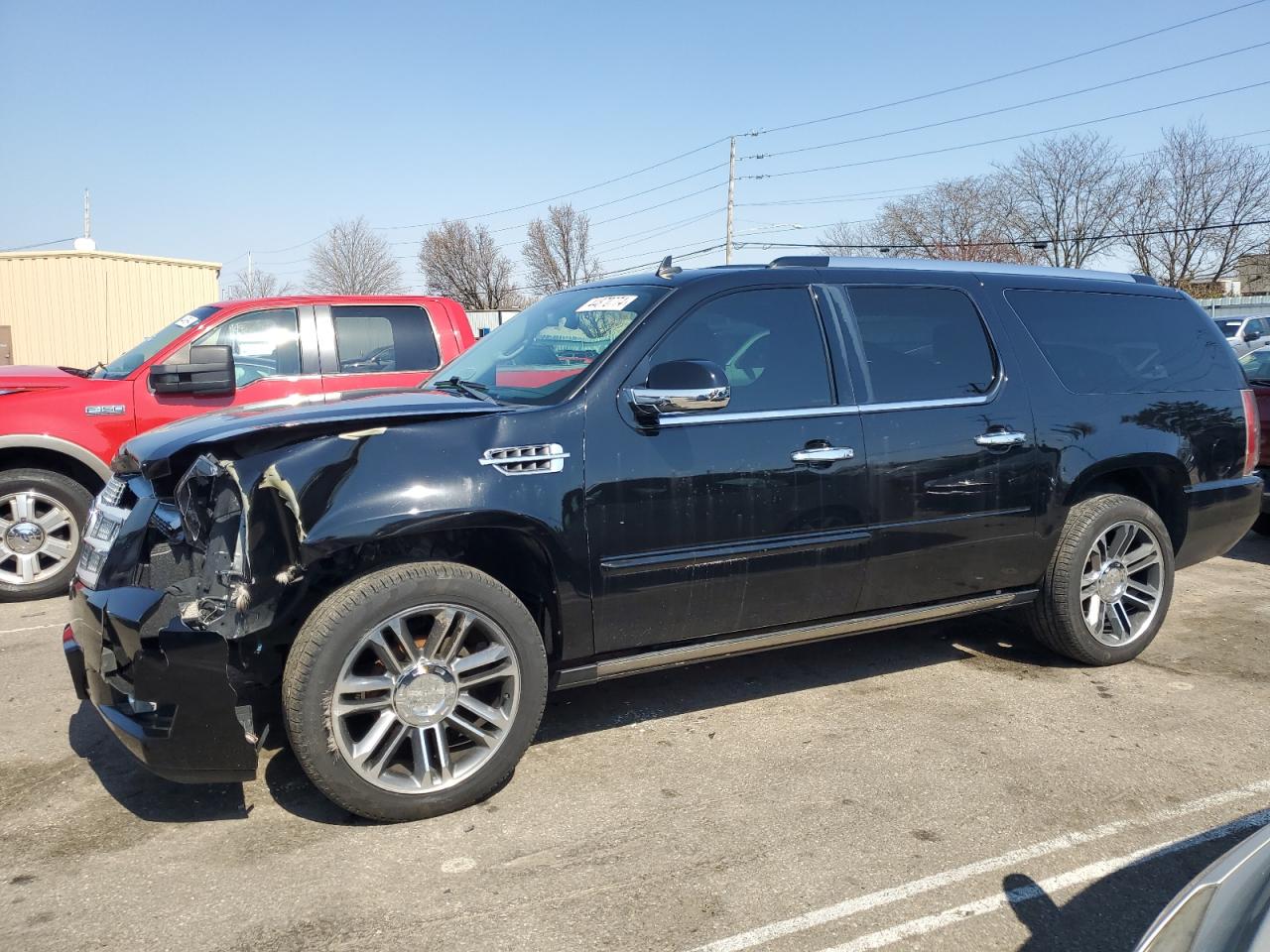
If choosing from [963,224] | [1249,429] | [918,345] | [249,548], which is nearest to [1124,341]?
[1249,429]

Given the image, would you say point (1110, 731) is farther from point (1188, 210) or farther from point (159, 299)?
point (1188, 210)

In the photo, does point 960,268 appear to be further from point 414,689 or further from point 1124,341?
point 414,689

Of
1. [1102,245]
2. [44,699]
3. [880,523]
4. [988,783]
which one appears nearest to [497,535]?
[880,523]

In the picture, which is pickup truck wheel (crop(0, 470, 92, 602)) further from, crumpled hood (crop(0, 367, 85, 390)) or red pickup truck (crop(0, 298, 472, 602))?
crumpled hood (crop(0, 367, 85, 390))

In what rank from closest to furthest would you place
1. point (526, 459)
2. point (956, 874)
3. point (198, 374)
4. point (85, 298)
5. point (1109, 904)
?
point (1109, 904)
point (956, 874)
point (526, 459)
point (198, 374)
point (85, 298)

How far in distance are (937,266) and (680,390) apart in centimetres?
171

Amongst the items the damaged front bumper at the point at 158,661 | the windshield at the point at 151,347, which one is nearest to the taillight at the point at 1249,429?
the damaged front bumper at the point at 158,661

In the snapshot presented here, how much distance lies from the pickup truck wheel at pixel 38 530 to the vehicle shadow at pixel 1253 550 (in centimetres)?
804

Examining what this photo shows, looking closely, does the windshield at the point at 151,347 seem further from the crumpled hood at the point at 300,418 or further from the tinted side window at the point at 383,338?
the crumpled hood at the point at 300,418

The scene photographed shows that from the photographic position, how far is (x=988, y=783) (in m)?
3.61

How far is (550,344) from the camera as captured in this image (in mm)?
4258

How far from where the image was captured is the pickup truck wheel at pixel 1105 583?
469 cm

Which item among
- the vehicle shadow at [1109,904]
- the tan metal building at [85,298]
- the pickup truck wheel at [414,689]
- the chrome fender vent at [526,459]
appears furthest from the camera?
the tan metal building at [85,298]

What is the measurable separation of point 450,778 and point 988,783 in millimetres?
1920
